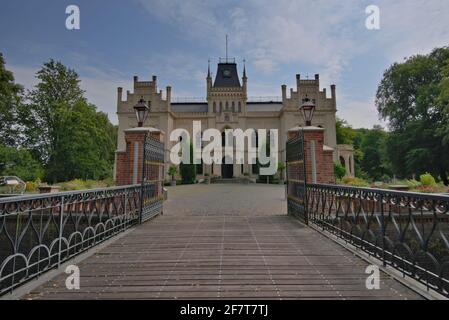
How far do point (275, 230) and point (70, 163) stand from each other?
23.2m

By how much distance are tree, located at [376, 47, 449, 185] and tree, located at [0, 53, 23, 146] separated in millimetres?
34531

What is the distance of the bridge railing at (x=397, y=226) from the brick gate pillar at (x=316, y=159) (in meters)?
0.59

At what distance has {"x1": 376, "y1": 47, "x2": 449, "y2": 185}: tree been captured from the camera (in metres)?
22.0

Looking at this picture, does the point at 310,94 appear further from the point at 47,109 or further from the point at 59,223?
the point at 59,223

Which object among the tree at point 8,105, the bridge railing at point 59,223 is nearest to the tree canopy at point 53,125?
the tree at point 8,105

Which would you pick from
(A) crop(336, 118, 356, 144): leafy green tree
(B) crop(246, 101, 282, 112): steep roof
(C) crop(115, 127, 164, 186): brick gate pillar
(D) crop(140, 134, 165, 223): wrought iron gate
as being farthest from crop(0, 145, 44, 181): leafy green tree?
(A) crop(336, 118, 356, 144): leafy green tree

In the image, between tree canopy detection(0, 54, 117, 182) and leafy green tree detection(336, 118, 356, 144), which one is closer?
tree canopy detection(0, 54, 117, 182)

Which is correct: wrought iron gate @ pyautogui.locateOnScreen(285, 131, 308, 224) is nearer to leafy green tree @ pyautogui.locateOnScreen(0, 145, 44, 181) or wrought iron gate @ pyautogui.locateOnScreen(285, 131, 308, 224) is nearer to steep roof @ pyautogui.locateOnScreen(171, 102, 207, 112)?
leafy green tree @ pyautogui.locateOnScreen(0, 145, 44, 181)

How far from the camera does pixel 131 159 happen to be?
6176mm

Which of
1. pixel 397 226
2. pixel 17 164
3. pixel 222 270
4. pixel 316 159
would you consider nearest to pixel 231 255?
pixel 222 270

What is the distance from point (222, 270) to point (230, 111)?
3057 cm

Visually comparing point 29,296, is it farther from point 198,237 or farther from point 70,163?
point 70,163

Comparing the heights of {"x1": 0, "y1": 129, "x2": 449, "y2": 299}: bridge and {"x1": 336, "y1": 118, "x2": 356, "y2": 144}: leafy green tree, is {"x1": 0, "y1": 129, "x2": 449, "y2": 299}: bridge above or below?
below
